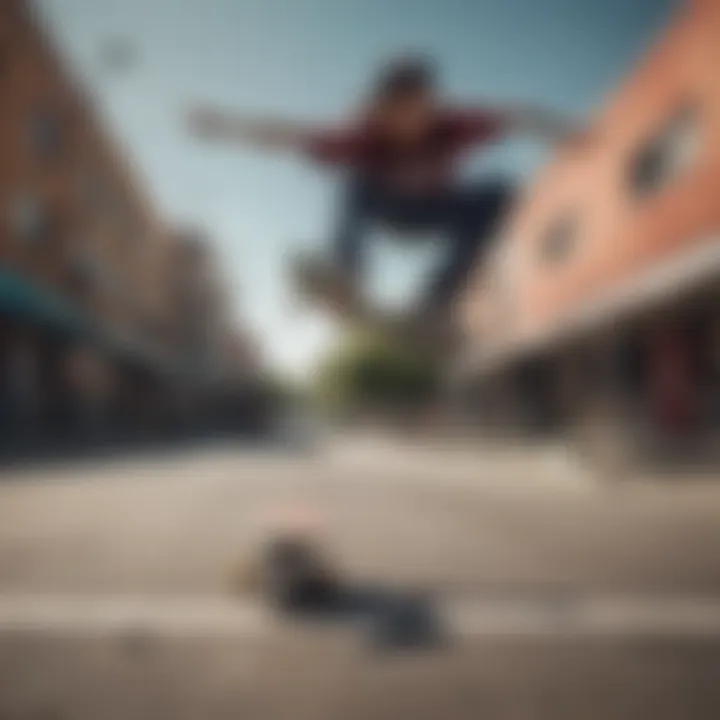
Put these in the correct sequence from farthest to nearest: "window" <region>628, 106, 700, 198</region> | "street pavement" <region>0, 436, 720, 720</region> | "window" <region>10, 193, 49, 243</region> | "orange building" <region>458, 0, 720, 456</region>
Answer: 1. "window" <region>10, 193, 49, 243</region>
2. "window" <region>628, 106, 700, 198</region>
3. "orange building" <region>458, 0, 720, 456</region>
4. "street pavement" <region>0, 436, 720, 720</region>

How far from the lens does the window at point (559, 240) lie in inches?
789

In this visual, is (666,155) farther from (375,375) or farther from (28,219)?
(375,375)

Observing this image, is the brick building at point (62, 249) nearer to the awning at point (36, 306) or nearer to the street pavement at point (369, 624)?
the awning at point (36, 306)

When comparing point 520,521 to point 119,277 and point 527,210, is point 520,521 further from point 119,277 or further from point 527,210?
point 119,277

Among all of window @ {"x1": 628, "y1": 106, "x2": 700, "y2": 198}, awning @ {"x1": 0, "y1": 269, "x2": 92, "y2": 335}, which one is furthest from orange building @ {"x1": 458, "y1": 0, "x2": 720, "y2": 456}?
awning @ {"x1": 0, "y1": 269, "x2": 92, "y2": 335}

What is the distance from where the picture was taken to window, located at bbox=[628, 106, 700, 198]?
13219 millimetres

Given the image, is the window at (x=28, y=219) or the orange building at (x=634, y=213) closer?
the orange building at (x=634, y=213)

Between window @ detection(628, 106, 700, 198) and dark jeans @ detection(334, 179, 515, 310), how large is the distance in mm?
3842

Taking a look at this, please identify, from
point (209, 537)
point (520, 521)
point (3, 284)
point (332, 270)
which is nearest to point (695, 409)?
point (520, 521)

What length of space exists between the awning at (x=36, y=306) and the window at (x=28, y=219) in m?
1.71

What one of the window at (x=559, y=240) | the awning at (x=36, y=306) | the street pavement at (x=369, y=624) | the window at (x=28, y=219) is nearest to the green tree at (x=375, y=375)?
the window at (x=559, y=240)

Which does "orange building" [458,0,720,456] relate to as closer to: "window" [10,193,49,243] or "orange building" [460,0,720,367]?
"orange building" [460,0,720,367]

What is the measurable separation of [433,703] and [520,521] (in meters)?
5.55

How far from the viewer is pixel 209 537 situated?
7.42 metres
